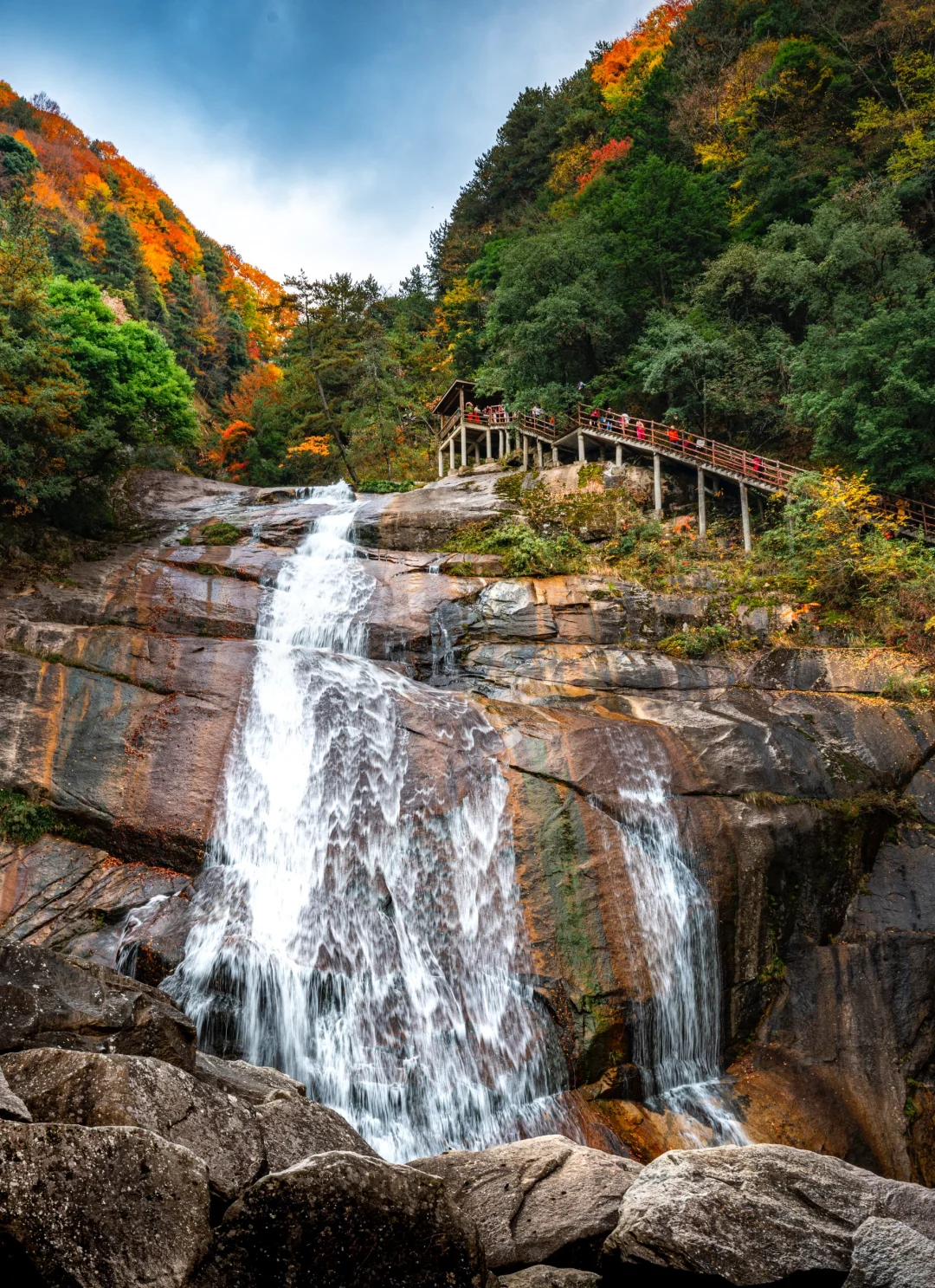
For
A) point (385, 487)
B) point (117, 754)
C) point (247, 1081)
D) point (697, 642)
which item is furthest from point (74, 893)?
point (385, 487)

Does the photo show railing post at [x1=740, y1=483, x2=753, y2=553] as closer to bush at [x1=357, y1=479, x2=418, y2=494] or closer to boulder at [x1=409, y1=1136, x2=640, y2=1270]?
bush at [x1=357, y1=479, x2=418, y2=494]

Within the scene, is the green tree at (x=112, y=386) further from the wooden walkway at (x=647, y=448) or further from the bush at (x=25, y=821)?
the wooden walkway at (x=647, y=448)

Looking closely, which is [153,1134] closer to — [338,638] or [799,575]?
[338,638]

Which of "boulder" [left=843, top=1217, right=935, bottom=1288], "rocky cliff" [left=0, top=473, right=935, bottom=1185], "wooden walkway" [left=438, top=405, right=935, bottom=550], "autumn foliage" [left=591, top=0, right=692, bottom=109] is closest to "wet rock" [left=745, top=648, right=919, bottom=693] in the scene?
"rocky cliff" [left=0, top=473, right=935, bottom=1185]

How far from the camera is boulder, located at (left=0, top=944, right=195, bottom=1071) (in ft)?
19.2

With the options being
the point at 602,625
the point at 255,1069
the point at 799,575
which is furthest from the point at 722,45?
the point at 255,1069

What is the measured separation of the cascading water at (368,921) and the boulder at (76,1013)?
11.9ft

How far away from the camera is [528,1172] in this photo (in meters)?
6.36

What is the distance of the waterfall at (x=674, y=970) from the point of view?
10.5 metres

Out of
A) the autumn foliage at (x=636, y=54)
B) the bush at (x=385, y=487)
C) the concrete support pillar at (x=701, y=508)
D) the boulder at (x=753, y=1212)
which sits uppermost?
the autumn foliage at (x=636, y=54)

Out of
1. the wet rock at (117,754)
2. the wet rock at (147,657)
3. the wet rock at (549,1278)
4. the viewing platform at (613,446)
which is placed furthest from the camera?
the viewing platform at (613,446)

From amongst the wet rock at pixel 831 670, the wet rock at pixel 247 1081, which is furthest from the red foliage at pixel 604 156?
the wet rock at pixel 247 1081

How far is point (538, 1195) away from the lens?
6137 mm

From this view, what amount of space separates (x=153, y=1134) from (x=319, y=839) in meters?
8.18
